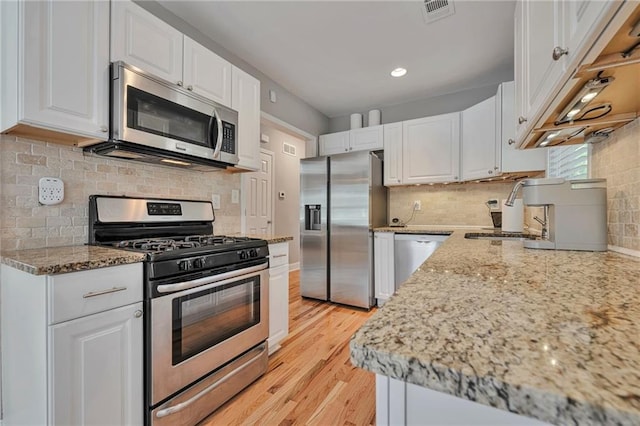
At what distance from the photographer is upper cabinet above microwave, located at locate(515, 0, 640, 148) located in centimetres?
61

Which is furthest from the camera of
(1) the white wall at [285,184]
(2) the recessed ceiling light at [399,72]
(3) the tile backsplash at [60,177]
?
(1) the white wall at [285,184]

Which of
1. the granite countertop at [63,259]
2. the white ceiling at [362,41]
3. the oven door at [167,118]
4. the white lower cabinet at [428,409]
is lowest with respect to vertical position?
the white lower cabinet at [428,409]

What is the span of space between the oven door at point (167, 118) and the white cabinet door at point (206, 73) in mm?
106

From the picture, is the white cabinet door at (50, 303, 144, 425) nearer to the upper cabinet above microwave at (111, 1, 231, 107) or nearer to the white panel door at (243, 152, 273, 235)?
the upper cabinet above microwave at (111, 1, 231, 107)

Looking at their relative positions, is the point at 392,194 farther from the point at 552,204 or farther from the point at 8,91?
the point at 8,91

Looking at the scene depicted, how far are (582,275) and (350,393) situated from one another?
1.37 m

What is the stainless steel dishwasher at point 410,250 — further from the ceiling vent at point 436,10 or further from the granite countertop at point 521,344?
the granite countertop at point 521,344

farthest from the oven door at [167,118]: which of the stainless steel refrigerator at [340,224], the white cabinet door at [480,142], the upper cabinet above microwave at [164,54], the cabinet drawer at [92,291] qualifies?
the white cabinet door at [480,142]

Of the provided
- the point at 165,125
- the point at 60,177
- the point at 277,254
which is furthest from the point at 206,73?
the point at 277,254

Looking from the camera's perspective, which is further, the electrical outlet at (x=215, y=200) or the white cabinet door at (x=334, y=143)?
the white cabinet door at (x=334, y=143)

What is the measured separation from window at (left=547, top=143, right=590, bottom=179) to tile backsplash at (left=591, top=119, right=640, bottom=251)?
31cm

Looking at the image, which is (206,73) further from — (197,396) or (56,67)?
(197,396)

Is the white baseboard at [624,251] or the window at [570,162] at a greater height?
the window at [570,162]

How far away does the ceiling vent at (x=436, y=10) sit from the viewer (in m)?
2.13
